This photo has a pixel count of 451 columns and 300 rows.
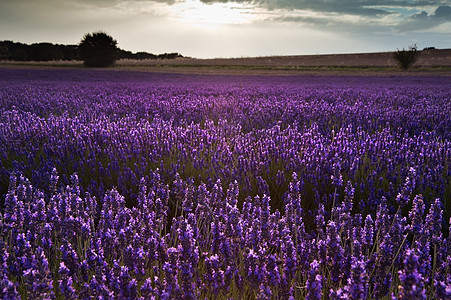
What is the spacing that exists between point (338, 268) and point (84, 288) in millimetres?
950

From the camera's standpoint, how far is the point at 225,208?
2.10 metres

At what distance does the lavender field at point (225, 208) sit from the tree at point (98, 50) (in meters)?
31.3

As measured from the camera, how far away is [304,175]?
307 cm

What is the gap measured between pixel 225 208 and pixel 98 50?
3711cm

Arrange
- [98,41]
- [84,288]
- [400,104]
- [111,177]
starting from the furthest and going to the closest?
[98,41] → [400,104] → [111,177] → [84,288]

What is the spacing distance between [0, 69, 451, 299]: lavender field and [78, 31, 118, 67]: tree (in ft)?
103

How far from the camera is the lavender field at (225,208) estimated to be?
4.60 ft

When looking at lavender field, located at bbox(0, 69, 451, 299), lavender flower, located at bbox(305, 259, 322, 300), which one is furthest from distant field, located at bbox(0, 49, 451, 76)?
lavender flower, located at bbox(305, 259, 322, 300)

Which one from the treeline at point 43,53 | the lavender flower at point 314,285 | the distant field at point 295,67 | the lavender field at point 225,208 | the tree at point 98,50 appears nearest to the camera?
the lavender flower at point 314,285

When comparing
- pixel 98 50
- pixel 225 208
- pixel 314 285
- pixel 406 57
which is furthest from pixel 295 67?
pixel 314 285

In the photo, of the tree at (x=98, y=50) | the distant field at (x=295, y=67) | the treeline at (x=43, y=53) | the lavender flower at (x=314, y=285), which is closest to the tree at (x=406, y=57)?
the distant field at (x=295, y=67)

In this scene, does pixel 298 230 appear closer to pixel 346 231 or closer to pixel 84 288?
pixel 346 231

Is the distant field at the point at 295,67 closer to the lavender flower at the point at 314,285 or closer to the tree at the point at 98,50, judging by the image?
the tree at the point at 98,50

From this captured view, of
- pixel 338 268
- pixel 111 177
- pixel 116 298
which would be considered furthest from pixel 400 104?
pixel 116 298
